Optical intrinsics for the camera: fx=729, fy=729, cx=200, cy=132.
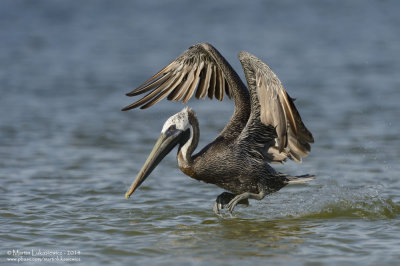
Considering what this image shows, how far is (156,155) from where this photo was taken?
703 cm

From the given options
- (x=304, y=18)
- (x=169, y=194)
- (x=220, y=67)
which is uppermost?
(x=304, y=18)

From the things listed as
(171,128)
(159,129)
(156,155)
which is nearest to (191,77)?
(171,128)

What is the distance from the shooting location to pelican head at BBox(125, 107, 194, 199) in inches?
276

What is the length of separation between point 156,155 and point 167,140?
0.60 feet

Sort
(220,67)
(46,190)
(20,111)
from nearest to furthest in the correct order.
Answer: (220,67) → (46,190) → (20,111)

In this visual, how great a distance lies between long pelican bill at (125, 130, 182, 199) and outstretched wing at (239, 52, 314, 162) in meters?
0.72

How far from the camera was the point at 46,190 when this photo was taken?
825 centimetres

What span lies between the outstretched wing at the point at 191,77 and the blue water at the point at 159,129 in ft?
3.75

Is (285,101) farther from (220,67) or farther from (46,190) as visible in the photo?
(46,190)

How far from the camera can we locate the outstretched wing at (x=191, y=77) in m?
7.93

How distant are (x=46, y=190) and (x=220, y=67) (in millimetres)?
2425

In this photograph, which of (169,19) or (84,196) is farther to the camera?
(169,19)

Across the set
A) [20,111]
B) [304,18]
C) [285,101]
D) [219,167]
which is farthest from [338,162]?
[304,18]

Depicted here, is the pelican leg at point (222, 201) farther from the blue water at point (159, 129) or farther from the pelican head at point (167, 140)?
the pelican head at point (167, 140)
